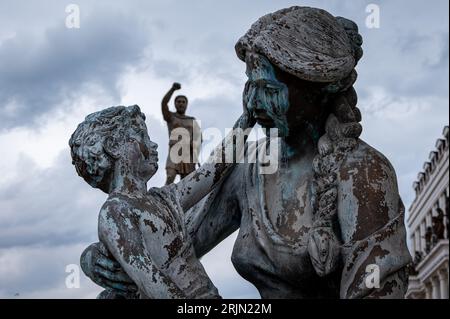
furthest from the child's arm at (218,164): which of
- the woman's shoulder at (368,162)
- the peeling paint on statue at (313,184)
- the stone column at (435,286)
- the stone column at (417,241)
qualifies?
the stone column at (417,241)

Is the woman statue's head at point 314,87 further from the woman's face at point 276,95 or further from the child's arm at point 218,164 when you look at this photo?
the child's arm at point 218,164

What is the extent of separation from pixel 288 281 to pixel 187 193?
438 millimetres

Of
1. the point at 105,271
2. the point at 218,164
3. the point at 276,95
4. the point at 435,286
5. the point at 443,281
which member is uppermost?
the point at 435,286

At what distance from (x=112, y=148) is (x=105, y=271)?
1.22ft

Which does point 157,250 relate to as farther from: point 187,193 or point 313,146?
point 313,146

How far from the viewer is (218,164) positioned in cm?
358

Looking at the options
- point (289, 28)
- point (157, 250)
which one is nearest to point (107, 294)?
point (157, 250)

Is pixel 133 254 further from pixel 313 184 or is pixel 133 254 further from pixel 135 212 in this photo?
pixel 313 184

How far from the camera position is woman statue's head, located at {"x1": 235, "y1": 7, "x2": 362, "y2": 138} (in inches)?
132

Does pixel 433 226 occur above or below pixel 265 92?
above

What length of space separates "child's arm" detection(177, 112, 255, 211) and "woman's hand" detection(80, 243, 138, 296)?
0.40 metres

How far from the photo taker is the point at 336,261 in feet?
10.8

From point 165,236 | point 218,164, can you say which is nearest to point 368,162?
point 218,164

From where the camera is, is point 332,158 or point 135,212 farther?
point 332,158
